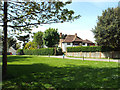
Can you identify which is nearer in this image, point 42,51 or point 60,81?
point 60,81

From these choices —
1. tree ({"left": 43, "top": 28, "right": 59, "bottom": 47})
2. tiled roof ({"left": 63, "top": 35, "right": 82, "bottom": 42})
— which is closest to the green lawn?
tree ({"left": 43, "top": 28, "right": 59, "bottom": 47})

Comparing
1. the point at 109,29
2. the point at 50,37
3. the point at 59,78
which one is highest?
the point at 50,37

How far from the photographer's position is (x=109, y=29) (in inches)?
1120

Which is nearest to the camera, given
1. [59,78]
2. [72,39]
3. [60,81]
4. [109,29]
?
[60,81]

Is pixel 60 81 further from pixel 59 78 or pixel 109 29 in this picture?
pixel 109 29

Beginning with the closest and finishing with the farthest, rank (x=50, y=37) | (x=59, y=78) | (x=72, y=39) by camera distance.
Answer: (x=59, y=78), (x=50, y=37), (x=72, y=39)

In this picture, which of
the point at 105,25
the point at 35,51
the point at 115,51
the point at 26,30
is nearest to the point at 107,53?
the point at 115,51

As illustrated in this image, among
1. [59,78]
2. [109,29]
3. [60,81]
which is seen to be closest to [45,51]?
[109,29]

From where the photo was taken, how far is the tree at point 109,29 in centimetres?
2822

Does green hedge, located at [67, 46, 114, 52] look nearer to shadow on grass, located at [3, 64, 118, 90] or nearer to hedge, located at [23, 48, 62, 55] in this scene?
hedge, located at [23, 48, 62, 55]

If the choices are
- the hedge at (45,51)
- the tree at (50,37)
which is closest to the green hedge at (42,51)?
the hedge at (45,51)

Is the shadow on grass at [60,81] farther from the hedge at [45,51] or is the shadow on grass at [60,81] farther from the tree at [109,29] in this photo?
the hedge at [45,51]

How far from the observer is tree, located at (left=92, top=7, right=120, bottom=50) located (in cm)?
2822

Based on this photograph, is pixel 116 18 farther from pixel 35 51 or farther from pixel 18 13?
pixel 35 51
